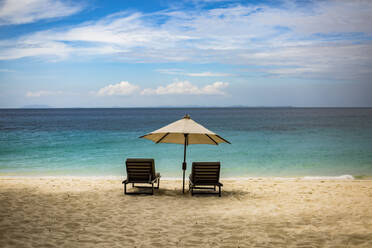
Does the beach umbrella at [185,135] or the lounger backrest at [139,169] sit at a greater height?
the beach umbrella at [185,135]

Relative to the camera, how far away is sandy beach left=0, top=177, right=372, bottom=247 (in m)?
4.66

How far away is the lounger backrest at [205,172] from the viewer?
25.1 ft

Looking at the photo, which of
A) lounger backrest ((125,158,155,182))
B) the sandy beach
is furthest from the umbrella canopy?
the sandy beach

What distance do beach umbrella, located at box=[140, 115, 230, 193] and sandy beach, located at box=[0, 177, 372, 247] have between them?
1369mm

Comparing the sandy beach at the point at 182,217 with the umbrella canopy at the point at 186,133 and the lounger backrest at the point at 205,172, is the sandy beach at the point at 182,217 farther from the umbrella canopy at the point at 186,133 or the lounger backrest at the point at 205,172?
the umbrella canopy at the point at 186,133

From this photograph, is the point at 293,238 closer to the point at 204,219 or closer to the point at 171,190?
the point at 204,219

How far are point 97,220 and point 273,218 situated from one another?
10.6 ft

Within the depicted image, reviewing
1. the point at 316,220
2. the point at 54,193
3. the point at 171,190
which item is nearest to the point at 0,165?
the point at 54,193

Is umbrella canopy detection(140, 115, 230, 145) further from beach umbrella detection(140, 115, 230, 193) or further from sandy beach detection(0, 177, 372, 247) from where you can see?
sandy beach detection(0, 177, 372, 247)

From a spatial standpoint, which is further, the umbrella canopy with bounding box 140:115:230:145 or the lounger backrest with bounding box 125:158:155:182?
the lounger backrest with bounding box 125:158:155:182

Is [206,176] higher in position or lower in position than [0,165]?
higher

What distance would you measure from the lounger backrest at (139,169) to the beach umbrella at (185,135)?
0.64 m

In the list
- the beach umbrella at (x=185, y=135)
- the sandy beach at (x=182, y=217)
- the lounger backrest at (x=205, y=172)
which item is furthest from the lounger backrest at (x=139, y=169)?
the lounger backrest at (x=205, y=172)

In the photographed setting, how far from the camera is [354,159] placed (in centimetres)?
1862
